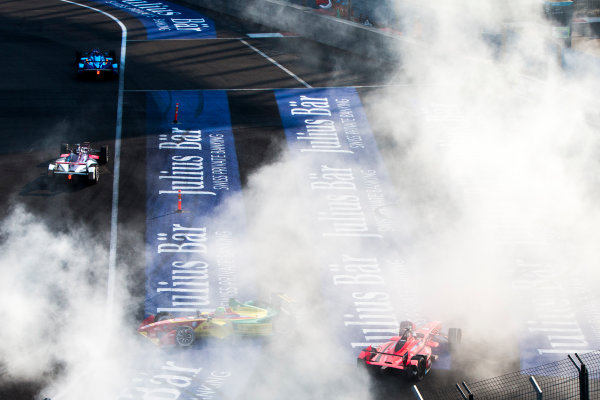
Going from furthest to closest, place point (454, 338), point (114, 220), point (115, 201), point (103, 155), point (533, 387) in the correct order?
point (103, 155) < point (115, 201) < point (114, 220) < point (454, 338) < point (533, 387)

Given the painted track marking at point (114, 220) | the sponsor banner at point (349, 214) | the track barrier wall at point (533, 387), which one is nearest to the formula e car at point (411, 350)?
the track barrier wall at point (533, 387)

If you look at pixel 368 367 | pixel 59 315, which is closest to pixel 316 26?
pixel 59 315

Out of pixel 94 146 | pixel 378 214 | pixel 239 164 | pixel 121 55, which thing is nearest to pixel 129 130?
pixel 94 146

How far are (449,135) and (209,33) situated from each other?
12.5 metres

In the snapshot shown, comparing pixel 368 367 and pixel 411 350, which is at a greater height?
pixel 411 350

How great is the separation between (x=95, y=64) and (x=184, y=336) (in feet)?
51.9

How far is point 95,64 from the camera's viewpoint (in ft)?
108

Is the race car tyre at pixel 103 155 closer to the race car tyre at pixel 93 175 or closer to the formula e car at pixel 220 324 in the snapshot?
the race car tyre at pixel 93 175

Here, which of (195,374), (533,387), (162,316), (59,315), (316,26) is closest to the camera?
(533,387)

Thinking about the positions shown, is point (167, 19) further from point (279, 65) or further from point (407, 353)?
point (407, 353)

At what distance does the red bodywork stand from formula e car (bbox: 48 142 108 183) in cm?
1107

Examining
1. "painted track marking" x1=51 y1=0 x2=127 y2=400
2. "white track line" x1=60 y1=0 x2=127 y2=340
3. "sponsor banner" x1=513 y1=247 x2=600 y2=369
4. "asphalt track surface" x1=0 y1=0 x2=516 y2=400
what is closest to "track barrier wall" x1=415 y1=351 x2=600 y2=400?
"sponsor banner" x1=513 y1=247 x2=600 y2=369

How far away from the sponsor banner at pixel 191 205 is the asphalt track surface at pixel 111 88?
1.25 ft

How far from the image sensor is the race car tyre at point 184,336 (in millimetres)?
20141
